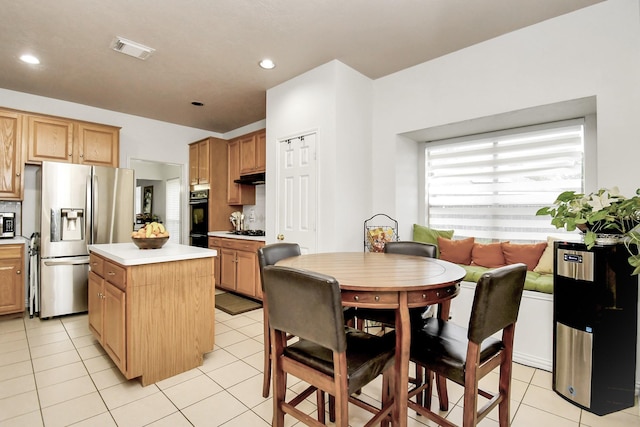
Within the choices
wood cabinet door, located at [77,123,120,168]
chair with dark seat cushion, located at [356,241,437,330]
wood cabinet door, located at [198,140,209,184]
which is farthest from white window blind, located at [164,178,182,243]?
chair with dark seat cushion, located at [356,241,437,330]

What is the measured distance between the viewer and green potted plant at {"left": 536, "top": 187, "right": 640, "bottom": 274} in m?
1.88

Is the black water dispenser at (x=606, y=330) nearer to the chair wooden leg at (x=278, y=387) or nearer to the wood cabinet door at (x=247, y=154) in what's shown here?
the chair wooden leg at (x=278, y=387)

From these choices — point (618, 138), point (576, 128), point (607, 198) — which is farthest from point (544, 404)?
point (576, 128)

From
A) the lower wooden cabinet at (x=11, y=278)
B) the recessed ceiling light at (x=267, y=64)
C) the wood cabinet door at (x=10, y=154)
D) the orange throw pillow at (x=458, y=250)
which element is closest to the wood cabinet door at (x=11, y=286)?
the lower wooden cabinet at (x=11, y=278)

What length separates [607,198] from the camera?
195cm

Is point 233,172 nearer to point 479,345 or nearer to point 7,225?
point 7,225

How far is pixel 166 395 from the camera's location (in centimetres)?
212

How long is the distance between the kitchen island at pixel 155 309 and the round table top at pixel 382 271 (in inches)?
36.1

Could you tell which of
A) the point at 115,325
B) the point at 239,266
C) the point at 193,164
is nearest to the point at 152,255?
the point at 115,325

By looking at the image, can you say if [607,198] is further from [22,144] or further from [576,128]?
[22,144]

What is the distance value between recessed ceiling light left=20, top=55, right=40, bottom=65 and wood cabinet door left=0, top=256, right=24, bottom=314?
84.6 inches

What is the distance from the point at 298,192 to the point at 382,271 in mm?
1996

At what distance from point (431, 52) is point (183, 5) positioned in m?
2.25

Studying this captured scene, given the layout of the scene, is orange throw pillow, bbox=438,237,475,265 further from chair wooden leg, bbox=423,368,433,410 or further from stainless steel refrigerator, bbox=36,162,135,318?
stainless steel refrigerator, bbox=36,162,135,318
